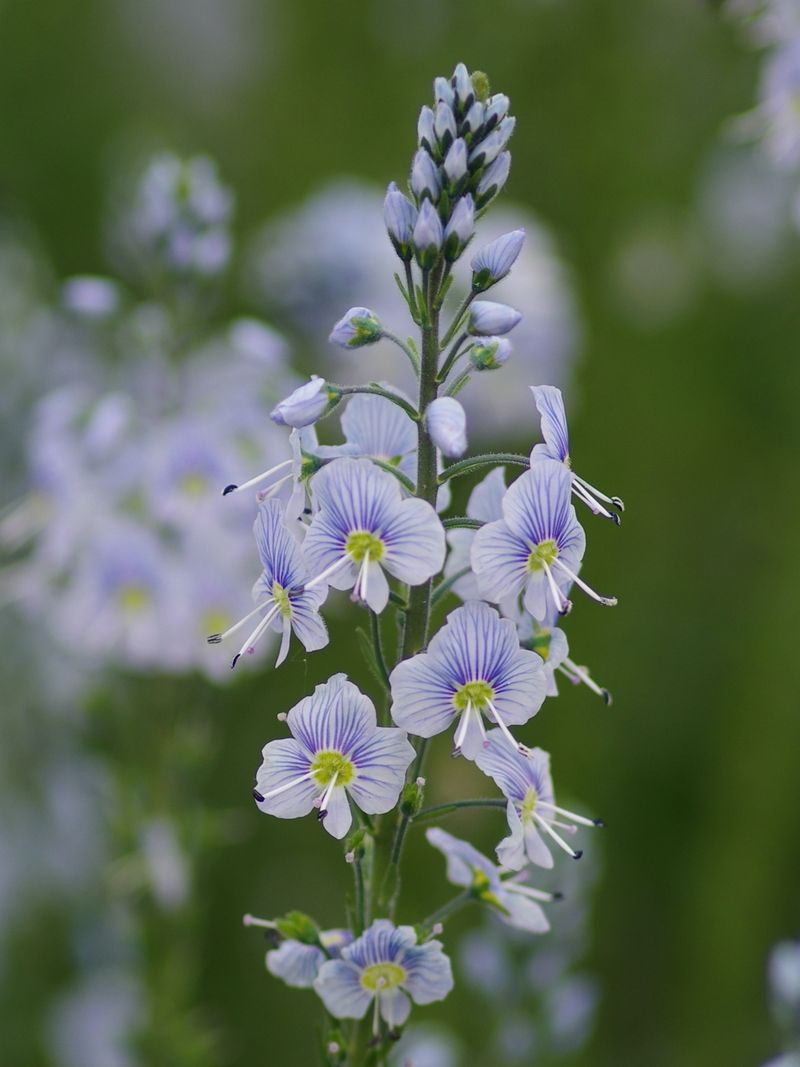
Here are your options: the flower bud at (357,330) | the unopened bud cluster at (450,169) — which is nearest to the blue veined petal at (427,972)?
the flower bud at (357,330)

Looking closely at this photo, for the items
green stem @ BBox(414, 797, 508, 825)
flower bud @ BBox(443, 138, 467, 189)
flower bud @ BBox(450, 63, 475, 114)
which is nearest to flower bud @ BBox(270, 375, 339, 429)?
flower bud @ BBox(443, 138, 467, 189)

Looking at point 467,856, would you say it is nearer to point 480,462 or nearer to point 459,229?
point 480,462

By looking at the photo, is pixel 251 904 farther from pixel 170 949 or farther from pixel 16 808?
pixel 170 949

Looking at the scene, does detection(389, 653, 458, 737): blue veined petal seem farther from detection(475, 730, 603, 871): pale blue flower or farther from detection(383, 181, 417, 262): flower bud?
detection(383, 181, 417, 262): flower bud

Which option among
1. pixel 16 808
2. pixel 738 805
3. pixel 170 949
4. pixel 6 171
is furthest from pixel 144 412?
pixel 6 171

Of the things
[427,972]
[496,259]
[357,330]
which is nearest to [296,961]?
[427,972]
